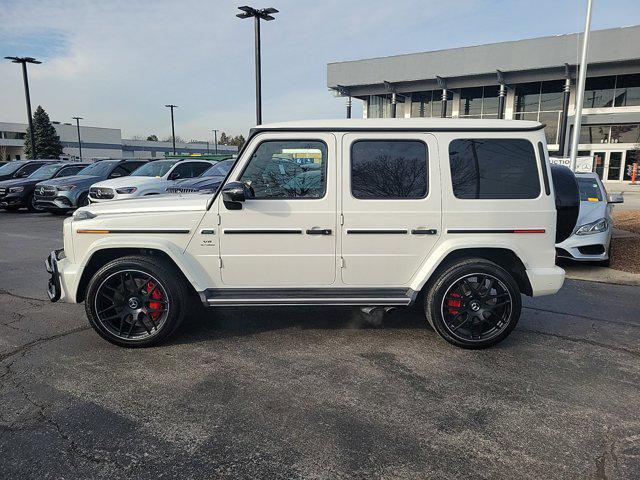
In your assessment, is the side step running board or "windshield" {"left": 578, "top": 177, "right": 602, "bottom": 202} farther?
"windshield" {"left": 578, "top": 177, "right": 602, "bottom": 202}

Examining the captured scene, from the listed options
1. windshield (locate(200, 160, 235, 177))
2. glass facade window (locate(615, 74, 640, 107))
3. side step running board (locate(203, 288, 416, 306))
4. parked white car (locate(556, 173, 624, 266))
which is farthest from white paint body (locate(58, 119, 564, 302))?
glass facade window (locate(615, 74, 640, 107))

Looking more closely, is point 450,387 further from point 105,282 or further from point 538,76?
point 538,76

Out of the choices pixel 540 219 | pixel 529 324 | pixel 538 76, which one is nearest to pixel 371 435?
pixel 540 219

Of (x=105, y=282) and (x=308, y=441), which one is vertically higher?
(x=105, y=282)

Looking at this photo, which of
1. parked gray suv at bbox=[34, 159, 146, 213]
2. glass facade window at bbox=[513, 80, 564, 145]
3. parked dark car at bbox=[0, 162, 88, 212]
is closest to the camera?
parked gray suv at bbox=[34, 159, 146, 213]

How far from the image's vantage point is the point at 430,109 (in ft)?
134

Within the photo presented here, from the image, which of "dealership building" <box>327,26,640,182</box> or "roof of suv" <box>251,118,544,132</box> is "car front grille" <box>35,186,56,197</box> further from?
"dealership building" <box>327,26,640,182</box>

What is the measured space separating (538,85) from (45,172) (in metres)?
35.5

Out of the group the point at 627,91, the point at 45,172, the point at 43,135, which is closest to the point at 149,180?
the point at 45,172

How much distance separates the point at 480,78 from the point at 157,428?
39.4 meters

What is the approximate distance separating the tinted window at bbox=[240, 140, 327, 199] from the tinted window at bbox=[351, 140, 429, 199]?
31cm

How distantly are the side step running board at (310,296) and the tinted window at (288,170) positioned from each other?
2.86ft

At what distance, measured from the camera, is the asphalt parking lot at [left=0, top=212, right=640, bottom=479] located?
2613mm

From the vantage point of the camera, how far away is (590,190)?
8508 millimetres
